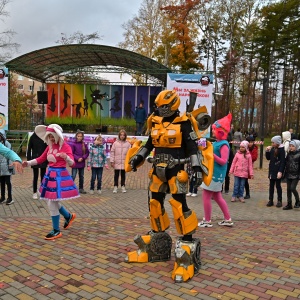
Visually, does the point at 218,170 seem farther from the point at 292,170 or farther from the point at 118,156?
the point at 118,156

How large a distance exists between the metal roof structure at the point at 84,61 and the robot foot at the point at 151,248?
45.4 ft

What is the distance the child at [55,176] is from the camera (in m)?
5.42

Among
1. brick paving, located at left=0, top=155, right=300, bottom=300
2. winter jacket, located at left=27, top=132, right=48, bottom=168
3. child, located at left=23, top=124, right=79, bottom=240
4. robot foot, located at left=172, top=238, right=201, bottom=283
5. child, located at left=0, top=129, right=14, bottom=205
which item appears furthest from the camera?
winter jacket, located at left=27, top=132, right=48, bottom=168

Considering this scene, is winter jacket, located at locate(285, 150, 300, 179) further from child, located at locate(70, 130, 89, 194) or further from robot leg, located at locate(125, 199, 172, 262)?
child, located at locate(70, 130, 89, 194)

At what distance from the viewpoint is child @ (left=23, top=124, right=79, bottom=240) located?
213 inches

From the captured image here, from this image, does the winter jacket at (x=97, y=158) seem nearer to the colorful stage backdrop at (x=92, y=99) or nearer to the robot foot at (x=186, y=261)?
the robot foot at (x=186, y=261)

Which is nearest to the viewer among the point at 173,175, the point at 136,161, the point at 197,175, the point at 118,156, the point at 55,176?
the point at 197,175

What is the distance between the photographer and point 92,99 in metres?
24.3

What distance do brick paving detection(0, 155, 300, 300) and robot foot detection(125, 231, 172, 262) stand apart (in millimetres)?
113

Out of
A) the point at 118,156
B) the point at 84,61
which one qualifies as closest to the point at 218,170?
the point at 118,156

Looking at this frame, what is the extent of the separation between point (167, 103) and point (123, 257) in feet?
7.09

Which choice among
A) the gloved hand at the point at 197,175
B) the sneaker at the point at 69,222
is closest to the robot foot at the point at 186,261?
the gloved hand at the point at 197,175

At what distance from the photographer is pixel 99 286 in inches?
154

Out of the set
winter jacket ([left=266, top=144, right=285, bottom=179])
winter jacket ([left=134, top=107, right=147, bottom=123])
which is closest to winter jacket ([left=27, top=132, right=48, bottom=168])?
winter jacket ([left=266, top=144, right=285, bottom=179])
